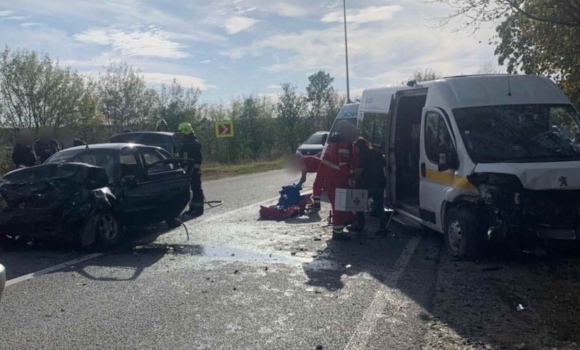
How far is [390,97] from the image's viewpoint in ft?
36.2

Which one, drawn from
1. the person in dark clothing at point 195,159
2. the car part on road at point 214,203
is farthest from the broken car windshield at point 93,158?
the car part on road at point 214,203

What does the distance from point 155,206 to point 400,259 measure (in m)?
4.07

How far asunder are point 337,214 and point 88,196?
3.69 meters

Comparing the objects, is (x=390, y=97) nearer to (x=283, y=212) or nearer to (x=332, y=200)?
(x=332, y=200)

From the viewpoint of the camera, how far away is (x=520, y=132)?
8484mm

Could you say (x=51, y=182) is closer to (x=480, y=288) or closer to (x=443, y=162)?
(x=443, y=162)

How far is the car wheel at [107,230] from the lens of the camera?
30.0 feet

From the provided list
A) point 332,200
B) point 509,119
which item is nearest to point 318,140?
point 332,200

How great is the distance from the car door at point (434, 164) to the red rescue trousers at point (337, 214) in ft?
3.88

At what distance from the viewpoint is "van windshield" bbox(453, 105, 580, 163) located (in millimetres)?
8188

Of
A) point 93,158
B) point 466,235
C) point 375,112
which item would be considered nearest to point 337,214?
point 466,235

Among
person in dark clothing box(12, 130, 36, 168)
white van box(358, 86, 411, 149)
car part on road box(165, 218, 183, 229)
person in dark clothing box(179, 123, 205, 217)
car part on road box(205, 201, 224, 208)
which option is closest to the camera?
white van box(358, 86, 411, 149)

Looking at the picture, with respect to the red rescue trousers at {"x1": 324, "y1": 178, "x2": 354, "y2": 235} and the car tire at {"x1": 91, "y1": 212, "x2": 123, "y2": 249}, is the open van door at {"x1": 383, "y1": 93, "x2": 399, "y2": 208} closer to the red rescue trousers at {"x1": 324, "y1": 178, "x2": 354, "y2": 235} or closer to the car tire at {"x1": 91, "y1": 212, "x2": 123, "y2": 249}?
the red rescue trousers at {"x1": 324, "y1": 178, "x2": 354, "y2": 235}

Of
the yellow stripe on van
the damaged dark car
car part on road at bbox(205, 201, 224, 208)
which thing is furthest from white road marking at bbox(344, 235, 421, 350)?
car part on road at bbox(205, 201, 224, 208)
